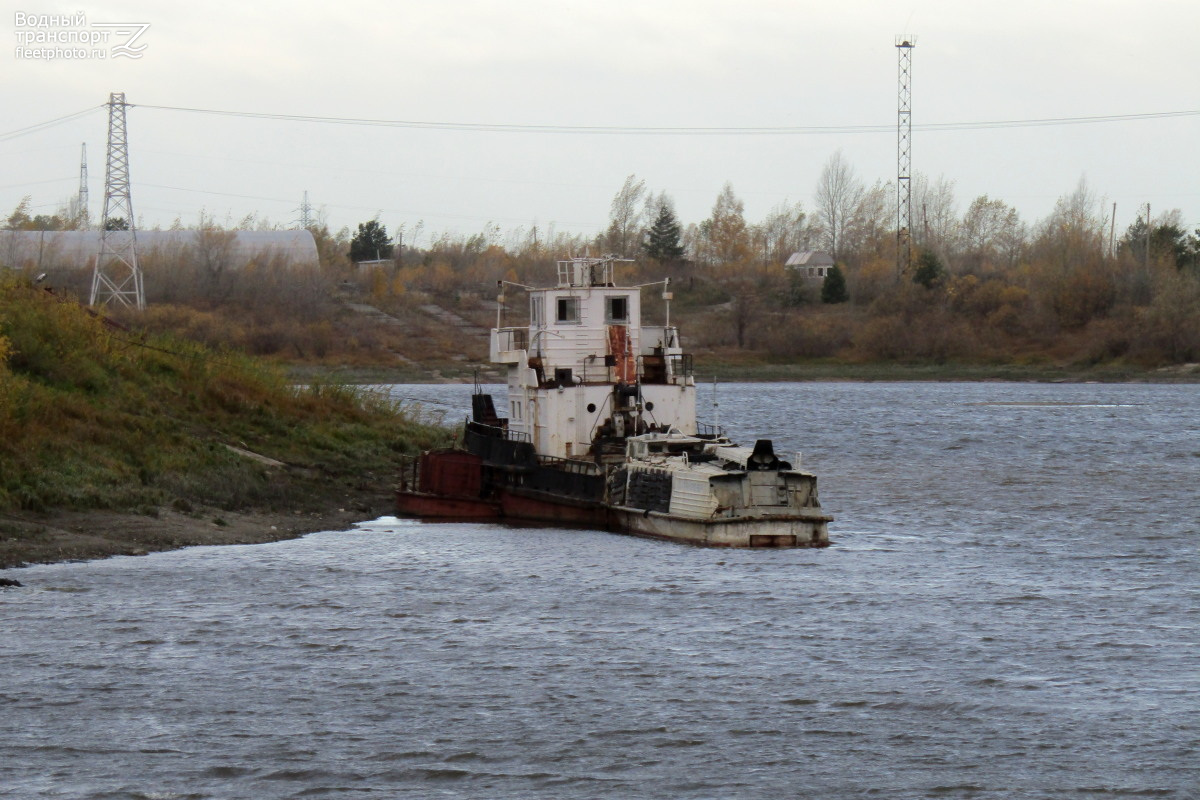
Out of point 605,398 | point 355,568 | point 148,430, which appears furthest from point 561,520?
point 148,430

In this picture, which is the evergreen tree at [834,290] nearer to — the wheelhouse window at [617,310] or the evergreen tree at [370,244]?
the evergreen tree at [370,244]

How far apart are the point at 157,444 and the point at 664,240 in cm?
10338

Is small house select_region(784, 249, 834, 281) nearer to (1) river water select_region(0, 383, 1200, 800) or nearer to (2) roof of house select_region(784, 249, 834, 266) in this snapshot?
(2) roof of house select_region(784, 249, 834, 266)

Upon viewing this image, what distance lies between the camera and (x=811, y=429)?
66.9 metres

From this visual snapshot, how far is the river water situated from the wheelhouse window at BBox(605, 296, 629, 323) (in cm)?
564

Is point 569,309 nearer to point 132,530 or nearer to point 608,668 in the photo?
point 132,530

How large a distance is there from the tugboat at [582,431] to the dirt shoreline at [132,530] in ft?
11.6

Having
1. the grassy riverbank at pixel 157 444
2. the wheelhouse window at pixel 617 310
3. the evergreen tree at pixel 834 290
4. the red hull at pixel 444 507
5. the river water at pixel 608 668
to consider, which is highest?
the evergreen tree at pixel 834 290

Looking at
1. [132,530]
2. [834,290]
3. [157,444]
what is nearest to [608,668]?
[132,530]

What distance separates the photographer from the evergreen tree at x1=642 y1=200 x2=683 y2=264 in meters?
134

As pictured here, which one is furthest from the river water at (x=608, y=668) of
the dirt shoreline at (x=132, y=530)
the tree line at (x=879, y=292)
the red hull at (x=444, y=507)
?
the tree line at (x=879, y=292)

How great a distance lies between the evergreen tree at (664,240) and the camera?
134 metres

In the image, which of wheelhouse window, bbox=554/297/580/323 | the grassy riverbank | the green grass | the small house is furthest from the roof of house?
wheelhouse window, bbox=554/297/580/323

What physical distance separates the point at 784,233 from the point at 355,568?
13250cm
